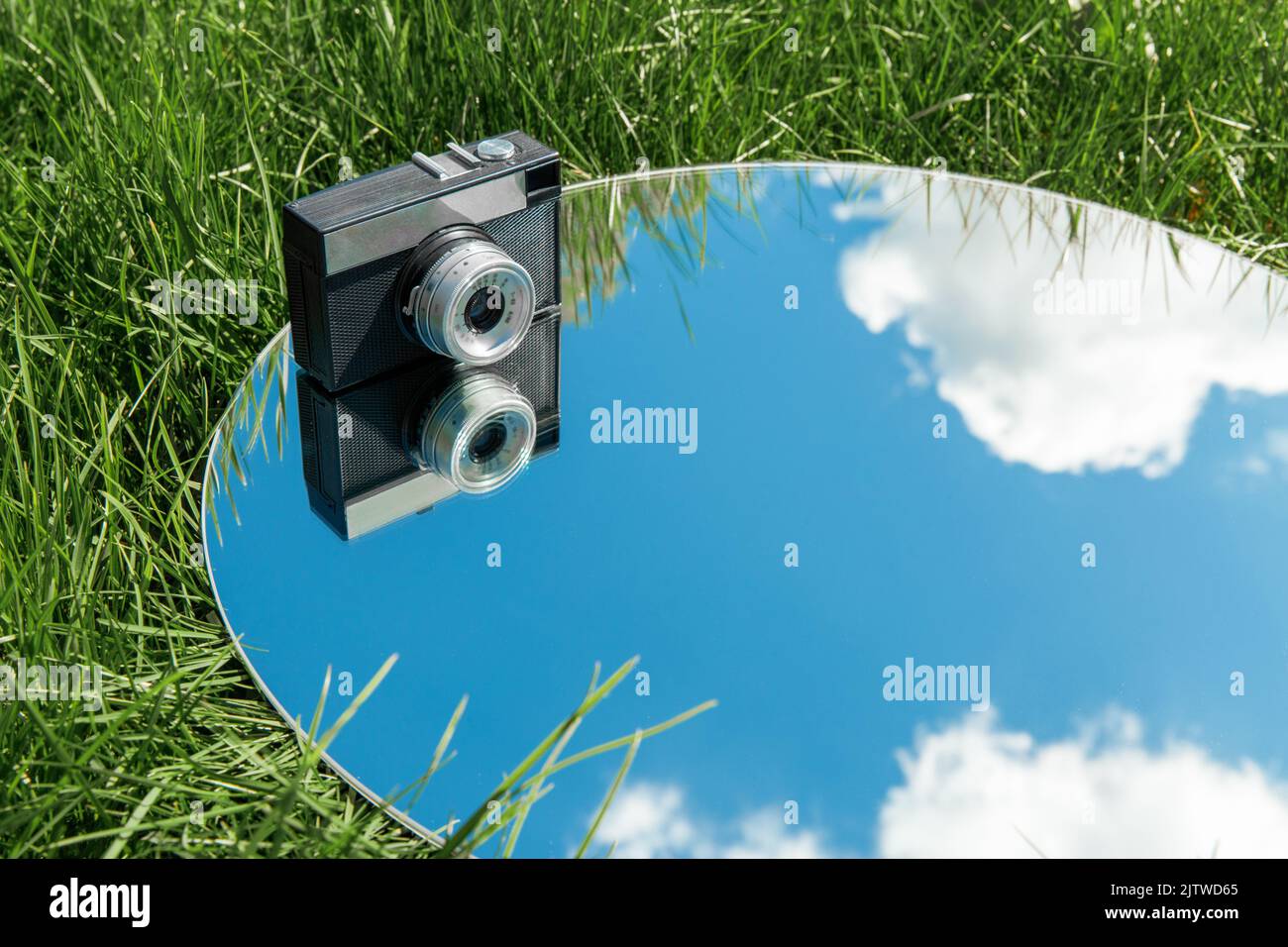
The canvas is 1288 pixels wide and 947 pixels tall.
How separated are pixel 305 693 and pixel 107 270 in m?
0.91

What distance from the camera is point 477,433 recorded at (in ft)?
5.62

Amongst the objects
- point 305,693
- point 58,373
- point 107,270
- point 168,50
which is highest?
point 168,50

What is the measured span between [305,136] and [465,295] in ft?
3.83

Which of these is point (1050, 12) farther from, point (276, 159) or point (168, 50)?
point (168, 50)

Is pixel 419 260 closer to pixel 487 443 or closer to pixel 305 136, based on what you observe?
pixel 487 443

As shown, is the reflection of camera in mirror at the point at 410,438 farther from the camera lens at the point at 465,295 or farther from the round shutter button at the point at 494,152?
the round shutter button at the point at 494,152

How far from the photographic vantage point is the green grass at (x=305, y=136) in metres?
1.80

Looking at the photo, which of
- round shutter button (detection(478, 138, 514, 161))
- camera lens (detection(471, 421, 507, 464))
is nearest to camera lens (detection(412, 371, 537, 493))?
camera lens (detection(471, 421, 507, 464))

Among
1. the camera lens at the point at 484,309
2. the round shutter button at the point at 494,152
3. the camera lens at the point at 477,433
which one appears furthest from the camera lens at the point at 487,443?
the round shutter button at the point at 494,152

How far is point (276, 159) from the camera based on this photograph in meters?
2.50

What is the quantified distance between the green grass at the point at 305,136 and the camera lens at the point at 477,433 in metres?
0.36

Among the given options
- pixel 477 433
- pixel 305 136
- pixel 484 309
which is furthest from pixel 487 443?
pixel 305 136

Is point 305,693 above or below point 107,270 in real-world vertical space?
below
